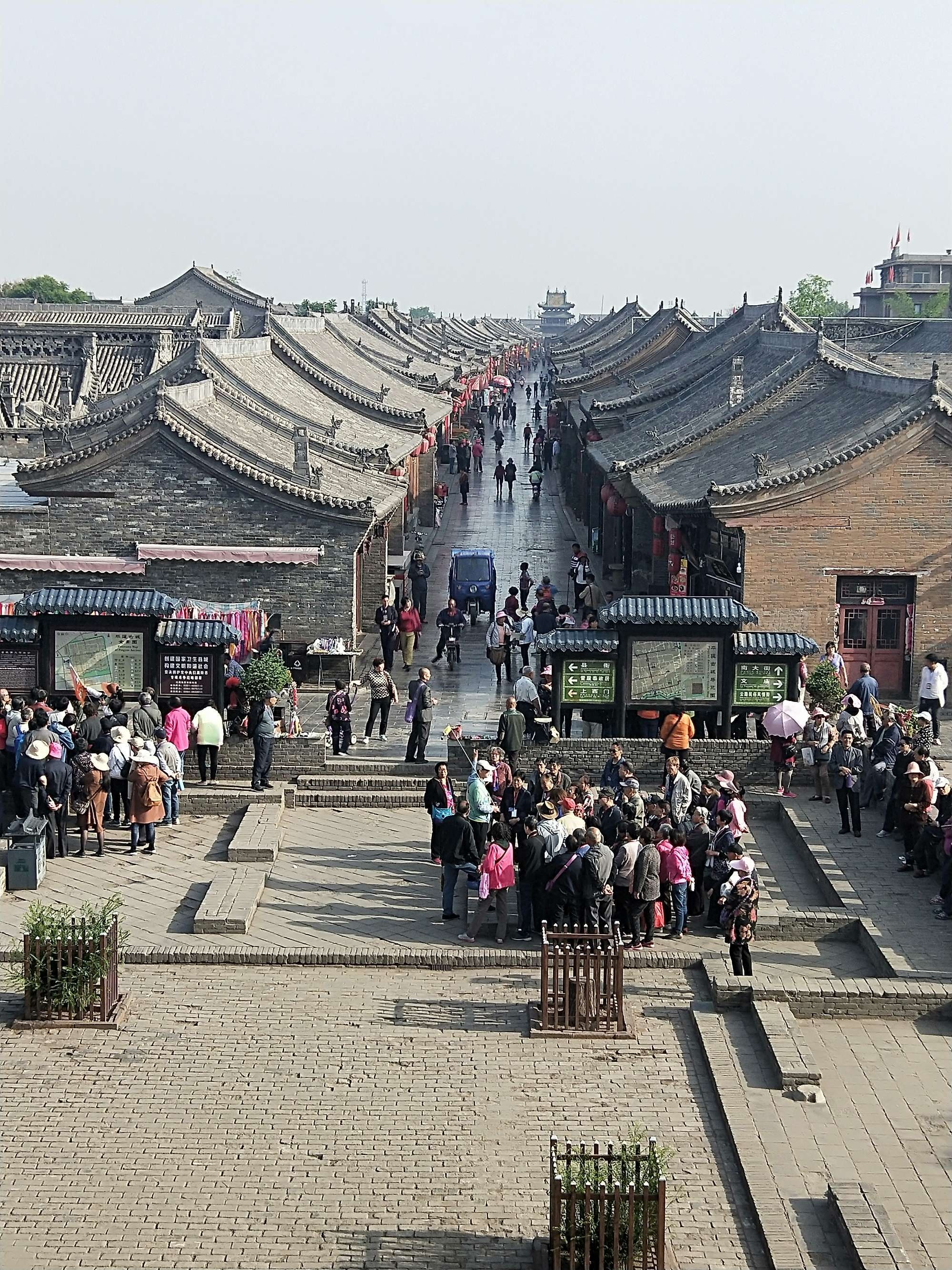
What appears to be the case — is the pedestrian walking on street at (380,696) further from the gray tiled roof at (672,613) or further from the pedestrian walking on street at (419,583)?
the pedestrian walking on street at (419,583)

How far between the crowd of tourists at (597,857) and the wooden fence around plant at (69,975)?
3.64 m

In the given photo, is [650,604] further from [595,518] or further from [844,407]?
[595,518]

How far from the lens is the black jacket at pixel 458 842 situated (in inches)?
655

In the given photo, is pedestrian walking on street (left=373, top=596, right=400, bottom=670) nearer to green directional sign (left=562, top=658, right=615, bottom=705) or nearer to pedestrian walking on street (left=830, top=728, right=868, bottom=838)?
green directional sign (left=562, top=658, right=615, bottom=705)

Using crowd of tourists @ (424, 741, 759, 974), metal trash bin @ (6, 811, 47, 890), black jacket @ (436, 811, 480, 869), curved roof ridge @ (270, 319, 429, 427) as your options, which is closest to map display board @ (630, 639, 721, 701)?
crowd of tourists @ (424, 741, 759, 974)

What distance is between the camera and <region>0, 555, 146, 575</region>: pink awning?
27297mm

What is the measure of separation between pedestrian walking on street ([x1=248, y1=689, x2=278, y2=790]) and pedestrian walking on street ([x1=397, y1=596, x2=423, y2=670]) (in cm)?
686

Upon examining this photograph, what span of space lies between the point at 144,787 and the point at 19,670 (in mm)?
4193

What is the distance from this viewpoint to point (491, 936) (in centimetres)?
1667

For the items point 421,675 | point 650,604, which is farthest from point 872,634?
point 421,675

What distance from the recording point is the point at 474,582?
110ft

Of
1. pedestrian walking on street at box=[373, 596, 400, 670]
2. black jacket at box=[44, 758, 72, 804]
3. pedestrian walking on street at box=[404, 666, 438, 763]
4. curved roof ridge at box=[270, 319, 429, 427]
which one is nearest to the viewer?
black jacket at box=[44, 758, 72, 804]

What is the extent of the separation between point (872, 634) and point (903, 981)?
12.1 m

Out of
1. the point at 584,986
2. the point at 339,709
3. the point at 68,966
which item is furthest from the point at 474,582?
the point at 68,966
